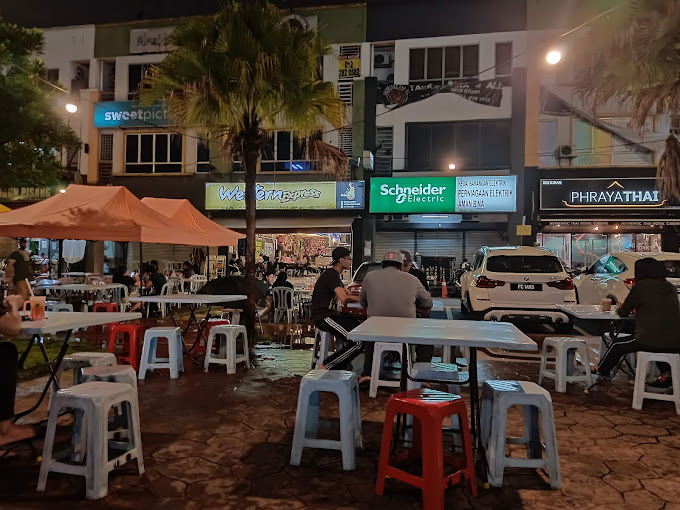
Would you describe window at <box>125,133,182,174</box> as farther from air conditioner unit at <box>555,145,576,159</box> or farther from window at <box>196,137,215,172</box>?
air conditioner unit at <box>555,145,576,159</box>

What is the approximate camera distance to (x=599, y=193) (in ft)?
55.3

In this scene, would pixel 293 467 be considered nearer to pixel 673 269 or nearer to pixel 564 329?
pixel 564 329

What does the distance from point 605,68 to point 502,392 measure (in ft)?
23.3

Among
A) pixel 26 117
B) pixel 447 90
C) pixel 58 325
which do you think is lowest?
pixel 58 325

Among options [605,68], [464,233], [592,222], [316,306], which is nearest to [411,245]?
[464,233]

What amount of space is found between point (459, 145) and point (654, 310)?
14.2 meters

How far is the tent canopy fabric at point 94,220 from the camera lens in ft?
23.0

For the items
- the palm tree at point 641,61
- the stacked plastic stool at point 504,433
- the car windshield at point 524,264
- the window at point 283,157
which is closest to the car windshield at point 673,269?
the palm tree at point 641,61

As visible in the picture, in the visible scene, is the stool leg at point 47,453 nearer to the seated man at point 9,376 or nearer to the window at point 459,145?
the seated man at point 9,376

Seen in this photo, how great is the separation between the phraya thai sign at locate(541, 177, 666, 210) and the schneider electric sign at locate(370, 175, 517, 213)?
1347 millimetres

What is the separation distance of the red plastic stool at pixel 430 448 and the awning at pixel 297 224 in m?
15.2

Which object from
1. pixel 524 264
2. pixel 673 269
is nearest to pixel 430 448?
pixel 524 264

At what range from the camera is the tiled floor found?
3.22 meters

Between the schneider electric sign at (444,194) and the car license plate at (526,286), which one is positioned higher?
the schneider electric sign at (444,194)
